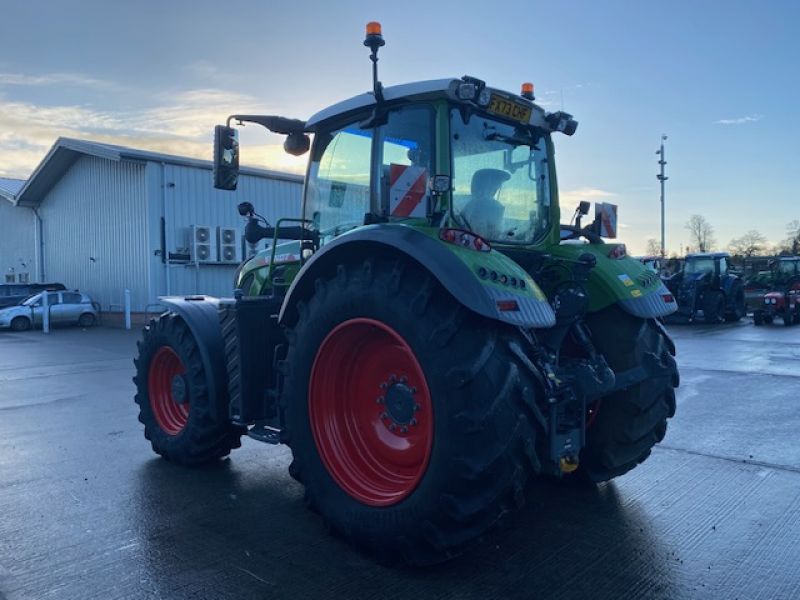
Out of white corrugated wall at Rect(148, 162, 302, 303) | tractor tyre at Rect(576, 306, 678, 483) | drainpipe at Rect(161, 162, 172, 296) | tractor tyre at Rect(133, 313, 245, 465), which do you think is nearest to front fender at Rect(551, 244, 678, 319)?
tractor tyre at Rect(576, 306, 678, 483)

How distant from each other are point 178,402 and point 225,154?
6.61 feet

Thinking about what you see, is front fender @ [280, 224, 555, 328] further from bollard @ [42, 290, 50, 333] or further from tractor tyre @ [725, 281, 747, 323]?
bollard @ [42, 290, 50, 333]

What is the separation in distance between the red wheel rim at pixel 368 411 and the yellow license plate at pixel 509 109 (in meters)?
1.61

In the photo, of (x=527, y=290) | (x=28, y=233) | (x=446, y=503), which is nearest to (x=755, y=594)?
(x=446, y=503)

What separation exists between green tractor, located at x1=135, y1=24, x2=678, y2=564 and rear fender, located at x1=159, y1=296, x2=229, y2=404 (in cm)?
2

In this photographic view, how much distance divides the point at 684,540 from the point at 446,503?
5.30ft

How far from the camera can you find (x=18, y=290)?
2466 cm

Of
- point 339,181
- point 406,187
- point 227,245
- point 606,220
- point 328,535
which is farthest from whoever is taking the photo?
point 227,245

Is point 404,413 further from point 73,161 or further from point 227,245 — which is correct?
point 73,161

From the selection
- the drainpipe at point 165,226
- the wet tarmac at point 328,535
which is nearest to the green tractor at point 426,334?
the wet tarmac at point 328,535

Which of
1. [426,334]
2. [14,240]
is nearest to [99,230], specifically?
[14,240]

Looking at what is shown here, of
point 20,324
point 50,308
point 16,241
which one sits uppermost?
point 16,241

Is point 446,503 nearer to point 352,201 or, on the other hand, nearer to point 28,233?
point 352,201

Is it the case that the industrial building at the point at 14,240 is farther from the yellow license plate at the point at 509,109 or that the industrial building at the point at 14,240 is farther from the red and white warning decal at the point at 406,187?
the red and white warning decal at the point at 406,187
